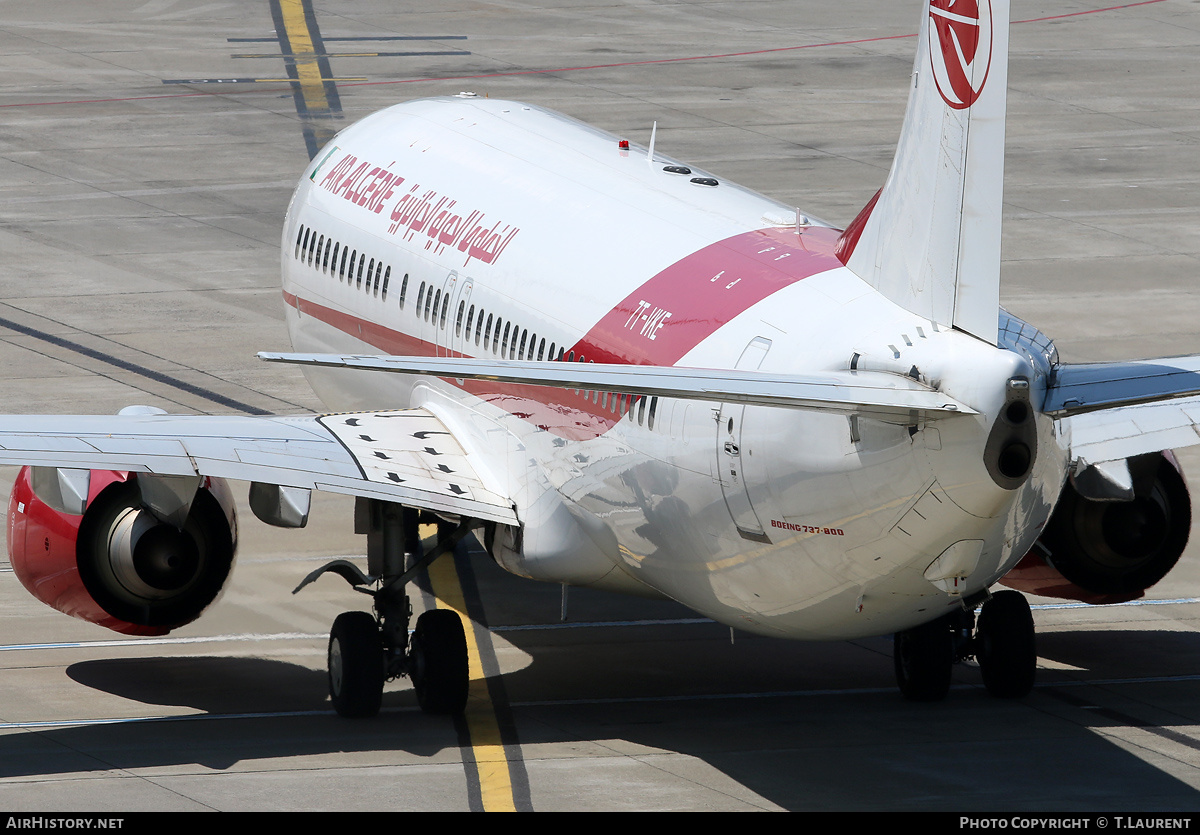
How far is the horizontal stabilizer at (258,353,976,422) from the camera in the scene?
14109 mm

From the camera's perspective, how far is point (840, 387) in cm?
1447

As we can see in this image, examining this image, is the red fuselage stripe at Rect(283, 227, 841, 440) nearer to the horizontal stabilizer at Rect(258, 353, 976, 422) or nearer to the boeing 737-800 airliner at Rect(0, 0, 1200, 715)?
the boeing 737-800 airliner at Rect(0, 0, 1200, 715)

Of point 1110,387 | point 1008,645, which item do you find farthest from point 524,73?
point 1110,387

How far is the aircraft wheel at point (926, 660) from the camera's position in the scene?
64.8 ft

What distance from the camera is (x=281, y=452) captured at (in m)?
19.1

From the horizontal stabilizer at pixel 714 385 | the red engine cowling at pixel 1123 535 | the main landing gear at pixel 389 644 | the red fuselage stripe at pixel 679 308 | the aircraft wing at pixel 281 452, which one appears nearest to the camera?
the horizontal stabilizer at pixel 714 385

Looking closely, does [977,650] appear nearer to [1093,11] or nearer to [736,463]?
[736,463]

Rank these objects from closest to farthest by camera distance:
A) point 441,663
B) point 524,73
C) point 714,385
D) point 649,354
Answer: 1. point 714,385
2. point 649,354
3. point 441,663
4. point 524,73

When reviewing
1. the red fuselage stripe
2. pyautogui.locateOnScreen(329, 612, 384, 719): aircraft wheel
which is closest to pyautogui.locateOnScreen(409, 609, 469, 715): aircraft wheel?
pyautogui.locateOnScreen(329, 612, 384, 719): aircraft wheel

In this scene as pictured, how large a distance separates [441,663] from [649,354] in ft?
12.7

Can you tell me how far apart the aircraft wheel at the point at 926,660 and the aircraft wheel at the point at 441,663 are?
173 inches

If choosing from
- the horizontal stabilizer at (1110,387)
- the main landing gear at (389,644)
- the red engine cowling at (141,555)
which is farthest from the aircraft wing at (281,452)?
the horizontal stabilizer at (1110,387)

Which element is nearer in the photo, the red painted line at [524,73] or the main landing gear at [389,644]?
the main landing gear at [389,644]

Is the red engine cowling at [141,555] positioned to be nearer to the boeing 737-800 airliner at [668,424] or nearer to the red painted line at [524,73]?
the boeing 737-800 airliner at [668,424]
